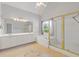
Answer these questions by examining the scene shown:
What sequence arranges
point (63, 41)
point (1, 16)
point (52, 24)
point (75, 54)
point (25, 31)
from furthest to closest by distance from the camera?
1. point (25, 31)
2. point (52, 24)
3. point (1, 16)
4. point (63, 41)
5. point (75, 54)

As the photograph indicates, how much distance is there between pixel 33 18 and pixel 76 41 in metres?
3.89

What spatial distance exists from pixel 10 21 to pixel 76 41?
375 cm

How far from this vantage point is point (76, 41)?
130 inches

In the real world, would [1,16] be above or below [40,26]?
above

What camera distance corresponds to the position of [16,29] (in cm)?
531

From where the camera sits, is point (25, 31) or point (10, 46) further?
point (25, 31)

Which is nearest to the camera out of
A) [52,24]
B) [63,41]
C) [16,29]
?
[63,41]

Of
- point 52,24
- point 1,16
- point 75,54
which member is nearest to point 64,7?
point 52,24

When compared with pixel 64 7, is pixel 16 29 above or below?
below

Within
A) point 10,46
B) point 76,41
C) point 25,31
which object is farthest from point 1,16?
point 76,41

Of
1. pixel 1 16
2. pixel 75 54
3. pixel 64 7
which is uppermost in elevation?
pixel 64 7

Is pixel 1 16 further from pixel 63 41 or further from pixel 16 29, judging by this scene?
pixel 63 41

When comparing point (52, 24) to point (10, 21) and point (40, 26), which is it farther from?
point (10, 21)

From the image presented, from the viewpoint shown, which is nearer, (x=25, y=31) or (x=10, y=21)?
(x=10, y=21)
